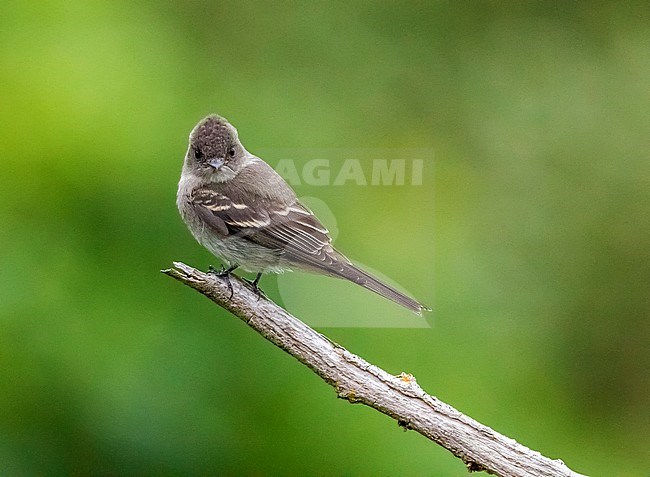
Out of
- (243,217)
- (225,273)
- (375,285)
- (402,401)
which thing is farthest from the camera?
(243,217)

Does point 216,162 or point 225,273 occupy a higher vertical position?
point 216,162

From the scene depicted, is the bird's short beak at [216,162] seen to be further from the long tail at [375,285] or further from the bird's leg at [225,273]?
the long tail at [375,285]

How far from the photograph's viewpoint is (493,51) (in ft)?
18.0

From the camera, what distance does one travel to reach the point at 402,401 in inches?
102

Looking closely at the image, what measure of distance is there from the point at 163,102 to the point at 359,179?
976 mm

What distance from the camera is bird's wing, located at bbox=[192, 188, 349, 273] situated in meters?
3.01

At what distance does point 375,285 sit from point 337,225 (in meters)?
1.27

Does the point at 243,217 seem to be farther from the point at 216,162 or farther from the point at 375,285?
the point at 375,285

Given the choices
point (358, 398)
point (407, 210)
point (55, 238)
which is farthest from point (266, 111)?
point (358, 398)

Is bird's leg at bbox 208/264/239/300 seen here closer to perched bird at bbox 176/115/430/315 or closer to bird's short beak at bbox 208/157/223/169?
perched bird at bbox 176/115/430/315

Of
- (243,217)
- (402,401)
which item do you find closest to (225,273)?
(243,217)

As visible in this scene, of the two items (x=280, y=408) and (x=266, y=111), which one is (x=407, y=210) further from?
(x=280, y=408)

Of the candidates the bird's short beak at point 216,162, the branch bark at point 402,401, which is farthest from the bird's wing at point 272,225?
the branch bark at point 402,401

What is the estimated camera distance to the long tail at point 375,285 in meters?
2.81
